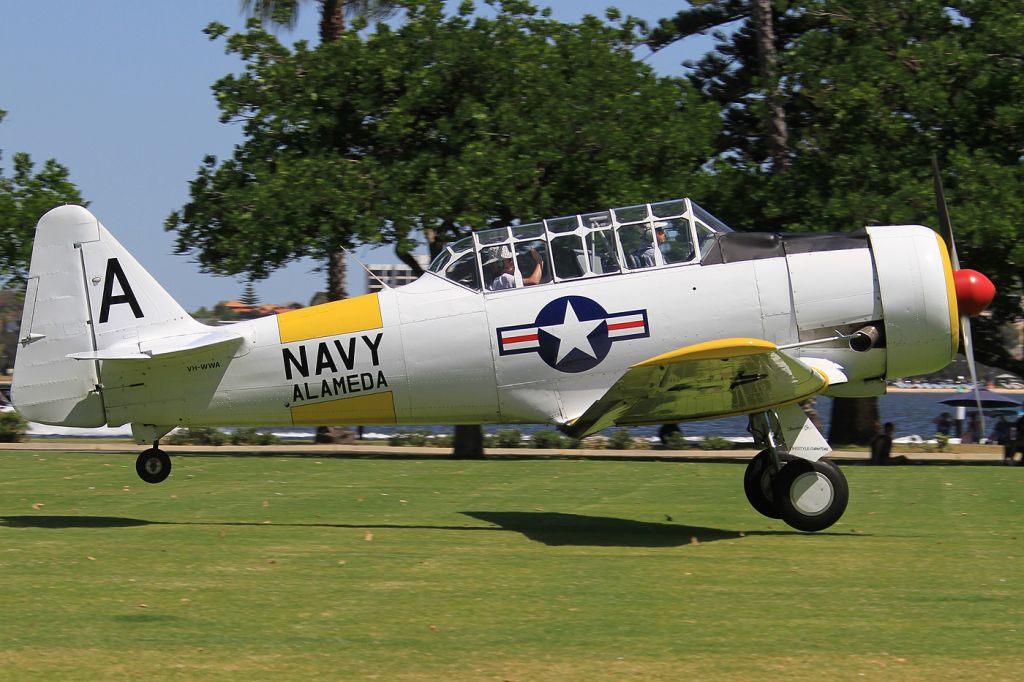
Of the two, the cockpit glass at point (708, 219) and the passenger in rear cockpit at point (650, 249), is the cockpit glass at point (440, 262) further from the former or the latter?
the cockpit glass at point (708, 219)

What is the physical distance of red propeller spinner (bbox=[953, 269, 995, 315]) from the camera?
10766 mm

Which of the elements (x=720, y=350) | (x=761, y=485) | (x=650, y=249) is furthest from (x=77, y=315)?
(x=761, y=485)

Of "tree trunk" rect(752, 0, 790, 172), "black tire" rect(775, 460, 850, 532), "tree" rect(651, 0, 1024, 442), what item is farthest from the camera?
"tree trunk" rect(752, 0, 790, 172)

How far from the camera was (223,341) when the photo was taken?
11.1 meters

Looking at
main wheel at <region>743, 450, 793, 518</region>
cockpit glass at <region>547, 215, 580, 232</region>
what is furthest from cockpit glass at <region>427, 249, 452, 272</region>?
main wheel at <region>743, 450, 793, 518</region>

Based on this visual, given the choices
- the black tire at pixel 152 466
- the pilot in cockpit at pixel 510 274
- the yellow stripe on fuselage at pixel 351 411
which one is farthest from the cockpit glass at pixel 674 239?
the black tire at pixel 152 466

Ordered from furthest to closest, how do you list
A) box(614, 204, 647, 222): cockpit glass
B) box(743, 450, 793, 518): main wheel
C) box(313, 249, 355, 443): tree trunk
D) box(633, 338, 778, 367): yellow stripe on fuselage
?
box(313, 249, 355, 443): tree trunk < box(743, 450, 793, 518): main wheel < box(614, 204, 647, 222): cockpit glass < box(633, 338, 778, 367): yellow stripe on fuselage

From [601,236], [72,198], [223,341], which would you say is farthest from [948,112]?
[72,198]

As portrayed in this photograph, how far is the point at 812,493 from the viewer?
10.6 m

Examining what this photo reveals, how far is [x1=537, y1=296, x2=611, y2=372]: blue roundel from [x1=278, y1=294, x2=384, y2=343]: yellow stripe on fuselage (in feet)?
5.37

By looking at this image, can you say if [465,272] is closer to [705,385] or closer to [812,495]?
[705,385]

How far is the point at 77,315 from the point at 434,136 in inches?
544

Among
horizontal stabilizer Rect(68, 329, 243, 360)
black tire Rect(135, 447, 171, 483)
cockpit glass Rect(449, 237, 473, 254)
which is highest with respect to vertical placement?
cockpit glass Rect(449, 237, 473, 254)

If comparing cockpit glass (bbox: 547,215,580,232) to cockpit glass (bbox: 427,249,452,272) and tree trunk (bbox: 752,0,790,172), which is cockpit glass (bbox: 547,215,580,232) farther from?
tree trunk (bbox: 752,0,790,172)
